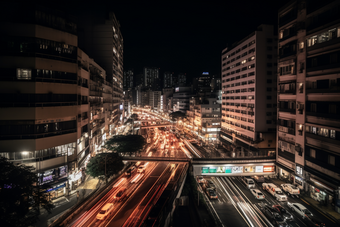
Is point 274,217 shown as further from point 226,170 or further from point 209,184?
point 226,170

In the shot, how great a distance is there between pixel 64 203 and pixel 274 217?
30.7m

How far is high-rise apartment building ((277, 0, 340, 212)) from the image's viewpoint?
31234 mm

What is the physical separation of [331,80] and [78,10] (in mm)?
73247

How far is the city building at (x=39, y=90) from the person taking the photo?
2870 cm

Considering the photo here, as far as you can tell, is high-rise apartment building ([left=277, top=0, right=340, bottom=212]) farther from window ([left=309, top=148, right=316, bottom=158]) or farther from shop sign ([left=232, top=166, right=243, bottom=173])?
shop sign ([left=232, top=166, right=243, bottom=173])

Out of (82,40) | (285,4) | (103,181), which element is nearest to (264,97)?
(285,4)

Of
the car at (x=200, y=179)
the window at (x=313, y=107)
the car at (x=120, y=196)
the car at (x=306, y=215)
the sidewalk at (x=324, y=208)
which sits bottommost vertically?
the car at (x=200, y=179)

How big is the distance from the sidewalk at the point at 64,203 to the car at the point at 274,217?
92.5 ft

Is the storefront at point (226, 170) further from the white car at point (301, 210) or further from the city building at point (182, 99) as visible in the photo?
the city building at point (182, 99)

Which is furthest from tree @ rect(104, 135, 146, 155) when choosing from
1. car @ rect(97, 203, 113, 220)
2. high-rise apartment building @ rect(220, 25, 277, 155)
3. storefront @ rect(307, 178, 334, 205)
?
storefront @ rect(307, 178, 334, 205)

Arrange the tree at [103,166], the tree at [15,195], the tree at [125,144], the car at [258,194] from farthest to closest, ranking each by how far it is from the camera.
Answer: the tree at [125,144] → the tree at [103,166] → the car at [258,194] → the tree at [15,195]

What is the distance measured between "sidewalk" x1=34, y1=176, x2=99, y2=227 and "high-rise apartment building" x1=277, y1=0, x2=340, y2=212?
38.2 meters

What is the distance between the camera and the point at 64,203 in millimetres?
31281

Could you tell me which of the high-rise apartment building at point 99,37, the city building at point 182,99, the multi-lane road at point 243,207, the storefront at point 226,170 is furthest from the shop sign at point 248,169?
the city building at point 182,99
